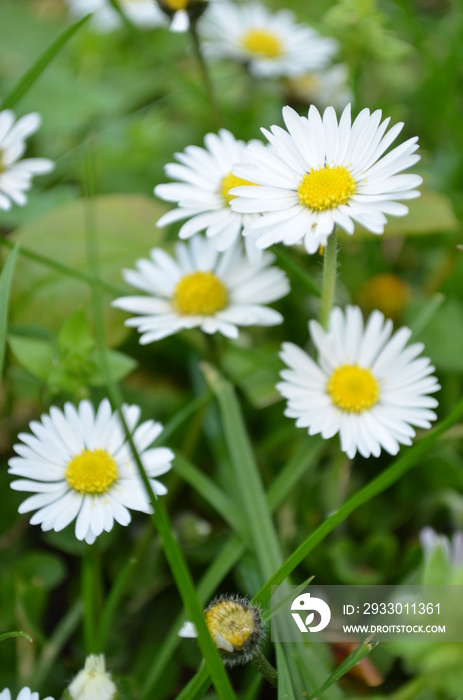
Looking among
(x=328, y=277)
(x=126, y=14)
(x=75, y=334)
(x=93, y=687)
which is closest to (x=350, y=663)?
(x=93, y=687)

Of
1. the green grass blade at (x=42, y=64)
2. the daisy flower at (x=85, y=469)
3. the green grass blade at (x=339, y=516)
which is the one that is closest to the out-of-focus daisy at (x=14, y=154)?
the green grass blade at (x=42, y=64)

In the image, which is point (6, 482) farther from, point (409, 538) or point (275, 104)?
point (275, 104)

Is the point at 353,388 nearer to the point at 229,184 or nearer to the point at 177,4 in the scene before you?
the point at 229,184

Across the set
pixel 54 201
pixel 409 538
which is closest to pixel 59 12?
pixel 54 201

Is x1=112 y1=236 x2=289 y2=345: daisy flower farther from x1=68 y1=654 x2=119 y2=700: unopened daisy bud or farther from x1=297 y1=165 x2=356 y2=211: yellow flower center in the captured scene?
x1=68 y1=654 x2=119 y2=700: unopened daisy bud

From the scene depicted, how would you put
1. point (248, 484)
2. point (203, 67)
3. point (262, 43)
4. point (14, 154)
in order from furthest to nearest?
1. point (262, 43)
2. point (203, 67)
3. point (14, 154)
4. point (248, 484)

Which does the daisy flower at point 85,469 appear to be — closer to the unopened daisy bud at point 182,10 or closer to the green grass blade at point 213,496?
the green grass blade at point 213,496

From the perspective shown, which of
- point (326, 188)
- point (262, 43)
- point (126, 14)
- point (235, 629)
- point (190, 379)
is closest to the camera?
point (235, 629)
